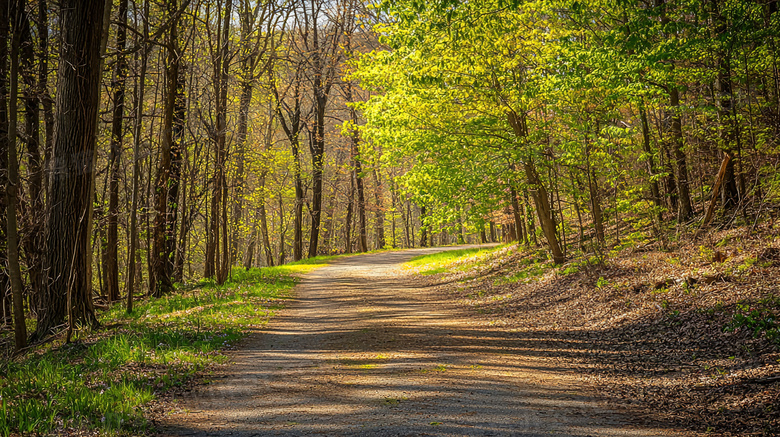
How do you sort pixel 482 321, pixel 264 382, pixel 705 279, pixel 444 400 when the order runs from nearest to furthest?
1. pixel 444 400
2. pixel 264 382
3. pixel 705 279
4. pixel 482 321

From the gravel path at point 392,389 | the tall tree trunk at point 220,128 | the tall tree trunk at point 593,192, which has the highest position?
the tall tree trunk at point 220,128

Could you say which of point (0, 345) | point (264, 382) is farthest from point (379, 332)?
point (0, 345)

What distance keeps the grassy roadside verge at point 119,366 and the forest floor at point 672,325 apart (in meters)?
4.68

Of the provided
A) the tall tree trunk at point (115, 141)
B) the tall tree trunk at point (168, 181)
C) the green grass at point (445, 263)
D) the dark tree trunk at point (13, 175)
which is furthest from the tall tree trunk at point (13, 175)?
the green grass at point (445, 263)

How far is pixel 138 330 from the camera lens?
8398 mm

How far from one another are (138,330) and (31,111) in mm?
6074

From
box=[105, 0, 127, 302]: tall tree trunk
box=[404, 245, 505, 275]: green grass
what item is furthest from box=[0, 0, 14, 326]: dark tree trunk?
box=[404, 245, 505, 275]: green grass

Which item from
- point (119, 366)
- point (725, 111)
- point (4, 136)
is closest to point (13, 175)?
point (4, 136)

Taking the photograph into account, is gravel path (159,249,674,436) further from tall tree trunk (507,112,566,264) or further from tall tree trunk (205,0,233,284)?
tall tree trunk (205,0,233,284)

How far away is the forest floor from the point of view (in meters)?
4.84

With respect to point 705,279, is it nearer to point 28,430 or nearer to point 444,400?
point 444,400

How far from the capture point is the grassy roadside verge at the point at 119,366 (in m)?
4.35

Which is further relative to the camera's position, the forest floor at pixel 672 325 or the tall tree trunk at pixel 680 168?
the tall tree trunk at pixel 680 168

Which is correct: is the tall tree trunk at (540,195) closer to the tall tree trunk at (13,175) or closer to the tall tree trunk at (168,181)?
the tall tree trunk at (168,181)
